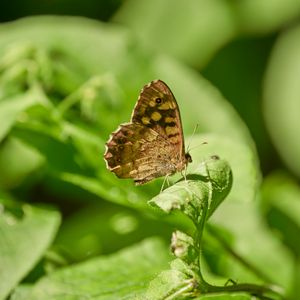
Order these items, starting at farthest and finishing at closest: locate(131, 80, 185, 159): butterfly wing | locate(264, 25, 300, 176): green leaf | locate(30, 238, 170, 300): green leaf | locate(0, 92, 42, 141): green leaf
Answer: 1. locate(264, 25, 300, 176): green leaf
2. locate(0, 92, 42, 141): green leaf
3. locate(131, 80, 185, 159): butterfly wing
4. locate(30, 238, 170, 300): green leaf

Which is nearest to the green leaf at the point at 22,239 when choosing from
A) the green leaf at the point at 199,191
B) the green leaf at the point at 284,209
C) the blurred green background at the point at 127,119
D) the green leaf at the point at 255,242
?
the blurred green background at the point at 127,119

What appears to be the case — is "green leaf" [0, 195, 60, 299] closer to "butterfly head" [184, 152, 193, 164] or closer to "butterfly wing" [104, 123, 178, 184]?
"butterfly wing" [104, 123, 178, 184]

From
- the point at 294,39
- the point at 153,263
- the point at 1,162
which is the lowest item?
the point at 1,162

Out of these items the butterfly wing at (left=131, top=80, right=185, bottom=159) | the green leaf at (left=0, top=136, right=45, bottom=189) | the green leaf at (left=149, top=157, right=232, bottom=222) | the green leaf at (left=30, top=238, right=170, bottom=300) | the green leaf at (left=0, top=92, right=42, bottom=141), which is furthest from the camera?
the green leaf at (left=0, top=136, right=45, bottom=189)

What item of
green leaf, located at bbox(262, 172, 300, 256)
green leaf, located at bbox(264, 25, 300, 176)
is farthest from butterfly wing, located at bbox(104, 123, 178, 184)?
green leaf, located at bbox(264, 25, 300, 176)

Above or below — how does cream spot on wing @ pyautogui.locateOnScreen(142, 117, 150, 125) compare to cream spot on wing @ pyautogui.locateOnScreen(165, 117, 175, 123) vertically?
below

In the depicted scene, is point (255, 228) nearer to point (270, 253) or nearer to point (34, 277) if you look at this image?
point (270, 253)

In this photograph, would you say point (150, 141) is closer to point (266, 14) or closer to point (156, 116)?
point (156, 116)

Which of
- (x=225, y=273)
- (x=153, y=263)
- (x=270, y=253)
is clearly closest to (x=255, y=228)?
(x=270, y=253)

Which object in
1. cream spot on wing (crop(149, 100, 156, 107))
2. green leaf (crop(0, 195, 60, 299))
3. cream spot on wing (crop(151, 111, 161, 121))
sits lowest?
green leaf (crop(0, 195, 60, 299))
